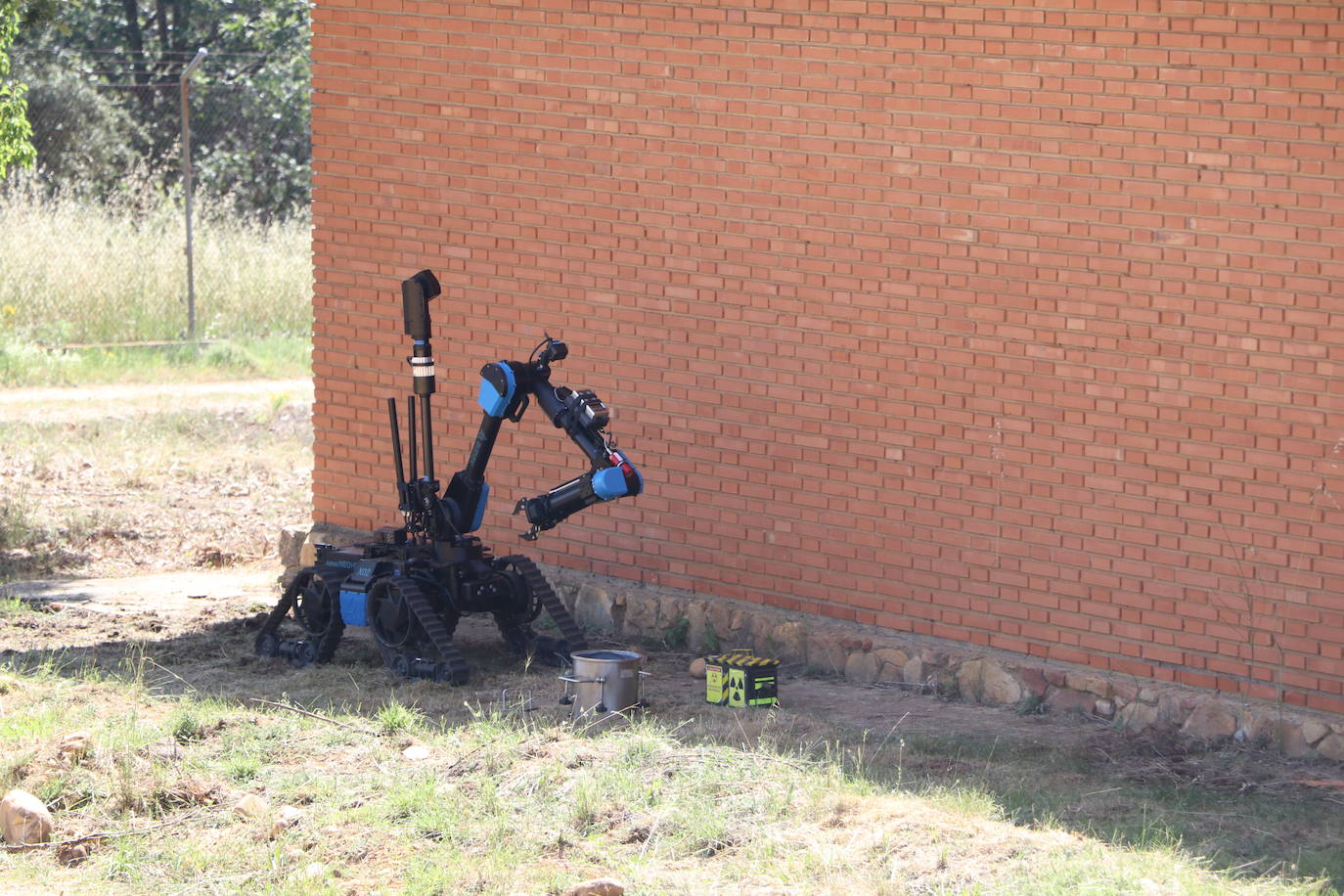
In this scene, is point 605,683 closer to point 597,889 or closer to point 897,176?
point 597,889

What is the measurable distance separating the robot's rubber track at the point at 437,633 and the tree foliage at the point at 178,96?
61.1 ft

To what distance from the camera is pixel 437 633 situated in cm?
910

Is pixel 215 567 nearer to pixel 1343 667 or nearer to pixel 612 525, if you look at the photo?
pixel 612 525

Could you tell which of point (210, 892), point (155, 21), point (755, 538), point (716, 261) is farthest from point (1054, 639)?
point (155, 21)

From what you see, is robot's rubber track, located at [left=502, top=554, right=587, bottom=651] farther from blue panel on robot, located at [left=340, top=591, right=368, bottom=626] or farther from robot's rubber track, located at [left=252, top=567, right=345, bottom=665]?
robot's rubber track, located at [left=252, top=567, right=345, bottom=665]

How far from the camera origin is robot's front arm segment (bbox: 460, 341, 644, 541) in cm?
883

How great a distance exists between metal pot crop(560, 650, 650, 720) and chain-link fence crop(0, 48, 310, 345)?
12875 millimetres

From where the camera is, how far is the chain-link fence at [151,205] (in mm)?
20734

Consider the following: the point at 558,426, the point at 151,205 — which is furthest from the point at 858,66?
the point at 151,205

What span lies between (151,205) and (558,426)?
19451 mm

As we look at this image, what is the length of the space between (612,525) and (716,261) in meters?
1.75

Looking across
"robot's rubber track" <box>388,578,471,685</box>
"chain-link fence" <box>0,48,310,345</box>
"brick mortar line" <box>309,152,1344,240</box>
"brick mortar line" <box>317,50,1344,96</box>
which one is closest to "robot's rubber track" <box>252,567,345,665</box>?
"robot's rubber track" <box>388,578,471,685</box>

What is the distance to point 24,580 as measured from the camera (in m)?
12.3

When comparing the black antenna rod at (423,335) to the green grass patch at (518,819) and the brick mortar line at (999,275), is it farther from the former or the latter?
the green grass patch at (518,819)
